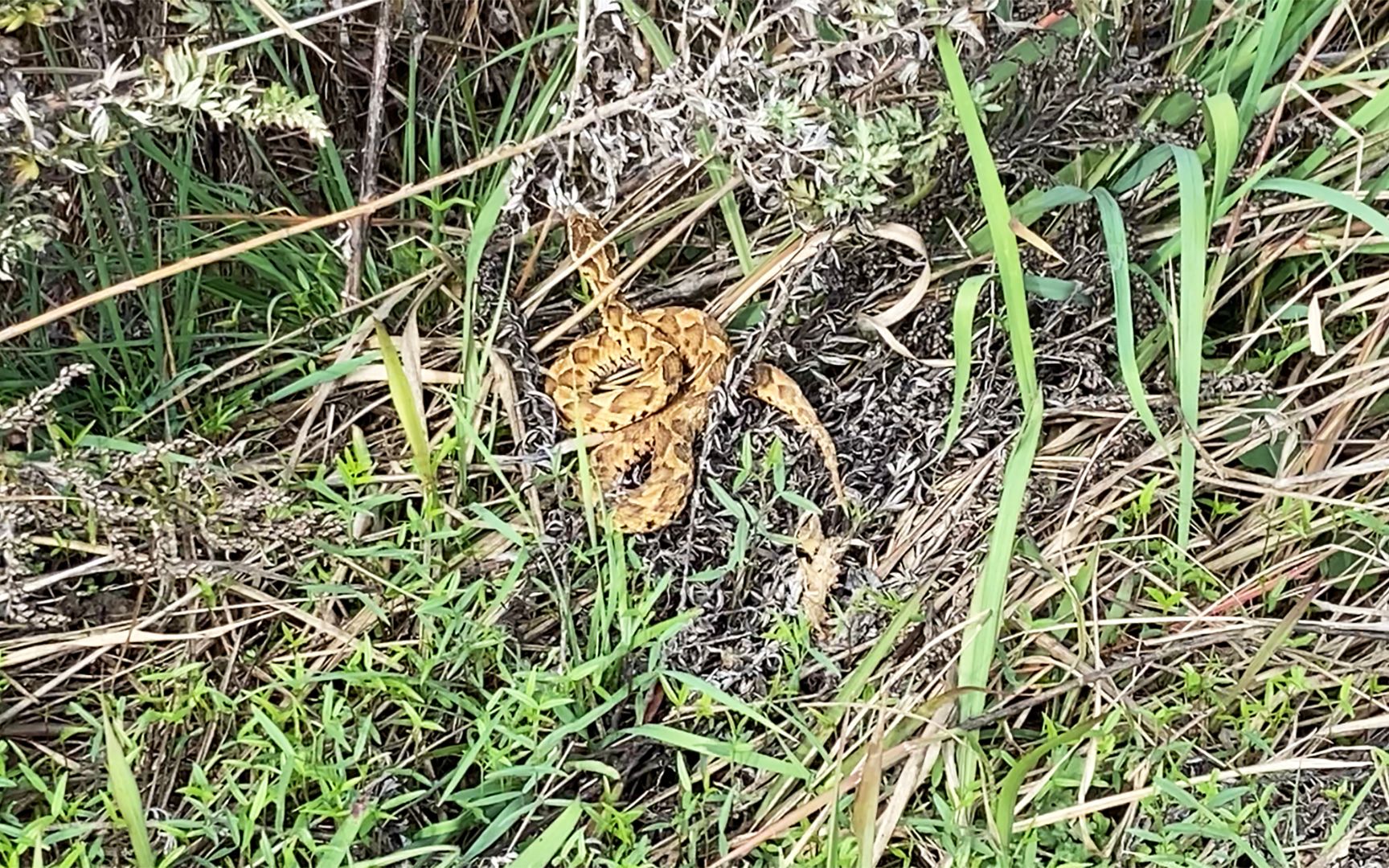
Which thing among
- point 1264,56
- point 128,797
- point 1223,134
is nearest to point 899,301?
point 1223,134

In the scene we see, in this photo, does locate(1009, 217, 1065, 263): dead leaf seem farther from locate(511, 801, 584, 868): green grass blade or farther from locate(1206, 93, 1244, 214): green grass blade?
locate(511, 801, 584, 868): green grass blade

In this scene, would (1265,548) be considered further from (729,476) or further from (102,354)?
(102,354)

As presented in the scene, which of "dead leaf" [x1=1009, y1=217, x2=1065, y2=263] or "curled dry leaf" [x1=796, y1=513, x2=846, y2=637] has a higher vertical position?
"dead leaf" [x1=1009, y1=217, x2=1065, y2=263]

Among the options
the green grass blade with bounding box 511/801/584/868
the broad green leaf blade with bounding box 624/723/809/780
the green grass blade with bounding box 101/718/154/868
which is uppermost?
the green grass blade with bounding box 101/718/154/868

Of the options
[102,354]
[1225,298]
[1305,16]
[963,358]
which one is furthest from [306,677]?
[1305,16]

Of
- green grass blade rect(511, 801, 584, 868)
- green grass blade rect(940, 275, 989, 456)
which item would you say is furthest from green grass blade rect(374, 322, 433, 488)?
green grass blade rect(940, 275, 989, 456)

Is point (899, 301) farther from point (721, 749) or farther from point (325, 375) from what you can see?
point (325, 375)

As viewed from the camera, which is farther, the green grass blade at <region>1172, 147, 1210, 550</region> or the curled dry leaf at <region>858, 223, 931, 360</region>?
the curled dry leaf at <region>858, 223, 931, 360</region>
